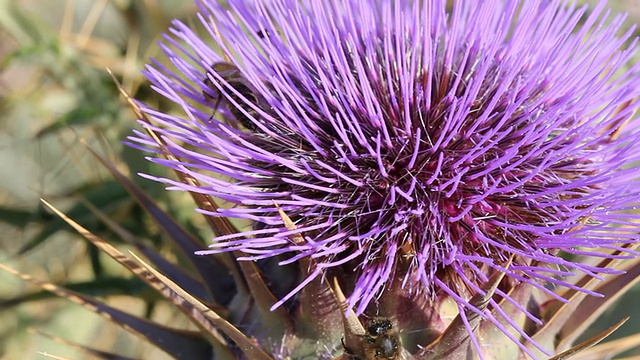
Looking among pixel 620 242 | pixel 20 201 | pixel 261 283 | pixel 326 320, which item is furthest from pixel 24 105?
pixel 620 242

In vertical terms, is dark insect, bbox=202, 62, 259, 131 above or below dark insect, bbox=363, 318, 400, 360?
above

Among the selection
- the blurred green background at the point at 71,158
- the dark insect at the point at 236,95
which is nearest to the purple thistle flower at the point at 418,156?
the dark insect at the point at 236,95


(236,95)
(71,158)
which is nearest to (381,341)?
(236,95)

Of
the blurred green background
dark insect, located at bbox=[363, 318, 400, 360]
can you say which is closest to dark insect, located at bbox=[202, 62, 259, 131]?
dark insect, located at bbox=[363, 318, 400, 360]

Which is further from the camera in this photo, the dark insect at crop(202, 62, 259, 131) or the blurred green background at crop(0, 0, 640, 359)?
the blurred green background at crop(0, 0, 640, 359)

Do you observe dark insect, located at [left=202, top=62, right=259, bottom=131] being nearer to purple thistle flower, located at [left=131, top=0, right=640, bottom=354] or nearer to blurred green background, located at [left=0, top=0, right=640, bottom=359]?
purple thistle flower, located at [left=131, top=0, right=640, bottom=354]

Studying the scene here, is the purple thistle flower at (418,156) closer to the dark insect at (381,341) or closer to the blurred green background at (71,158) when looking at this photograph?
the dark insect at (381,341)

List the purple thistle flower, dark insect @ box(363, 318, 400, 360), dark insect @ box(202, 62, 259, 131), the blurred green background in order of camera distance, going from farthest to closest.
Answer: the blurred green background, dark insect @ box(202, 62, 259, 131), the purple thistle flower, dark insect @ box(363, 318, 400, 360)
